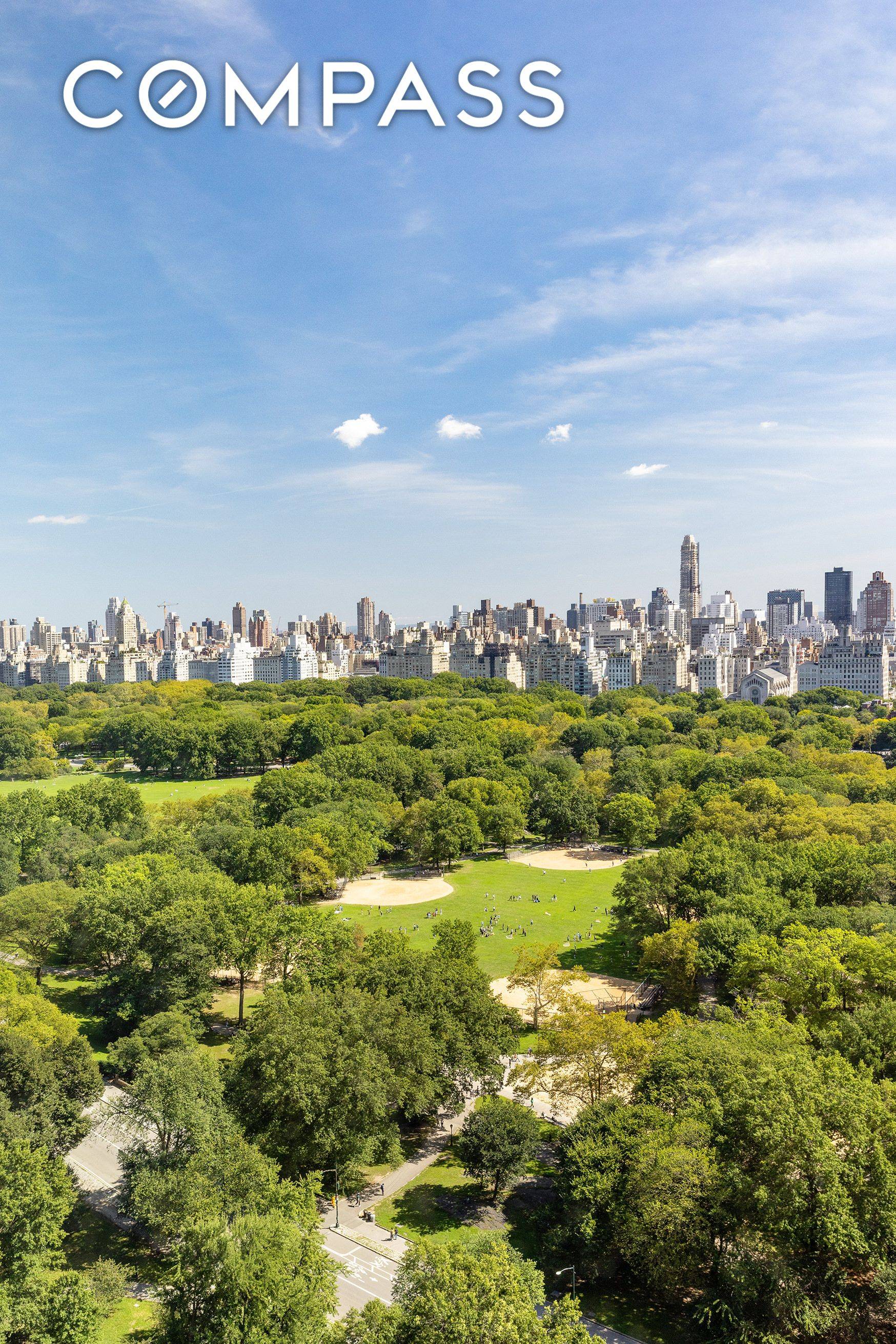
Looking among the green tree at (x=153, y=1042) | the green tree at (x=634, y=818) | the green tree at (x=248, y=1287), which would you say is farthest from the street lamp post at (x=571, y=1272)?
the green tree at (x=634, y=818)

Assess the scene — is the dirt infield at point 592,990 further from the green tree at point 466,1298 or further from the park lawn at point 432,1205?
the green tree at point 466,1298

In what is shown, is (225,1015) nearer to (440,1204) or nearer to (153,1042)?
(153,1042)

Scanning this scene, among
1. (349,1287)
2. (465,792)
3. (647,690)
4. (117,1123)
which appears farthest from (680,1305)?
(647,690)

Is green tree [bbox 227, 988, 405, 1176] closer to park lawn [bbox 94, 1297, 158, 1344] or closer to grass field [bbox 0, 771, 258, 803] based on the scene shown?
park lawn [bbox 94, 1297, 158, 1344]

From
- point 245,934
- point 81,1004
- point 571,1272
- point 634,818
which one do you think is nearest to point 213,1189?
point 571,1272

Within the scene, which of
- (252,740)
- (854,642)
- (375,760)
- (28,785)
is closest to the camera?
(375,760)

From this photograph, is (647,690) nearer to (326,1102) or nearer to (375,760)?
(375,760)

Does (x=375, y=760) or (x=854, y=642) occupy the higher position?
(x=854, y=642)
